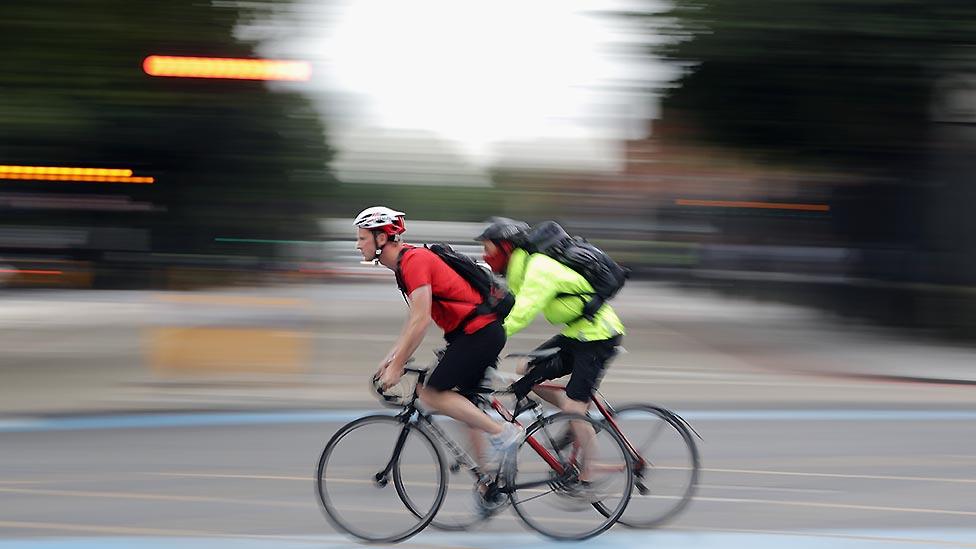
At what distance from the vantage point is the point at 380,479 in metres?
5.26

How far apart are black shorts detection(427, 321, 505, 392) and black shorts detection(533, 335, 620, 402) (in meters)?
0.34

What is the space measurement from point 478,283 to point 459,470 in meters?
0.89

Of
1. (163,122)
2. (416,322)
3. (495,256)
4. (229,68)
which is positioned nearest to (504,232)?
(495,256)

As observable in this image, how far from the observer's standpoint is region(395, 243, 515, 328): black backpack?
5066mm

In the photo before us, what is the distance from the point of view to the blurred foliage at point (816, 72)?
1594 cm

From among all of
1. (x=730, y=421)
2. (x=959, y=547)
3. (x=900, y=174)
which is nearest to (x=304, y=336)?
(x=730, y=421)

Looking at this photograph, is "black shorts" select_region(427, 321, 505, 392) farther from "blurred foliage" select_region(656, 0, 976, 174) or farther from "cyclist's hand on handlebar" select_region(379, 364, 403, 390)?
"blurred foliage" select_region(656, 0, 976, 174)

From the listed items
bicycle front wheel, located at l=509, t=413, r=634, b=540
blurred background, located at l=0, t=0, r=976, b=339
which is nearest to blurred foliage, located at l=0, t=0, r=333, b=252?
blurred background, located at l=0, t=0, r=976, b=339

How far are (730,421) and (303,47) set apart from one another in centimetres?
822

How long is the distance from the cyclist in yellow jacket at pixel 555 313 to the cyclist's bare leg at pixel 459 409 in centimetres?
31

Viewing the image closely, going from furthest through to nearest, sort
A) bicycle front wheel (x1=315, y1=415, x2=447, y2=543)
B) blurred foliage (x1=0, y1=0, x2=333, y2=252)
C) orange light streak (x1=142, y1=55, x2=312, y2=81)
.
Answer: orange light streak (x1=142, y1=55, x2=312, y2=81)
blurred foliage (x1=0, y1=0, x2=333, y2=252)
bicycle front wheel (x1=315, y1=415, x2=447, y2=543)

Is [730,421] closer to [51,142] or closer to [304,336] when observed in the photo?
[304,336]

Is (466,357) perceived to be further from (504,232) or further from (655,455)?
(655,455)

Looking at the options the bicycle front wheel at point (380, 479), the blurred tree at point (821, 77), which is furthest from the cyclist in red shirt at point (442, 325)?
the blurred tree at point (821, 77)
